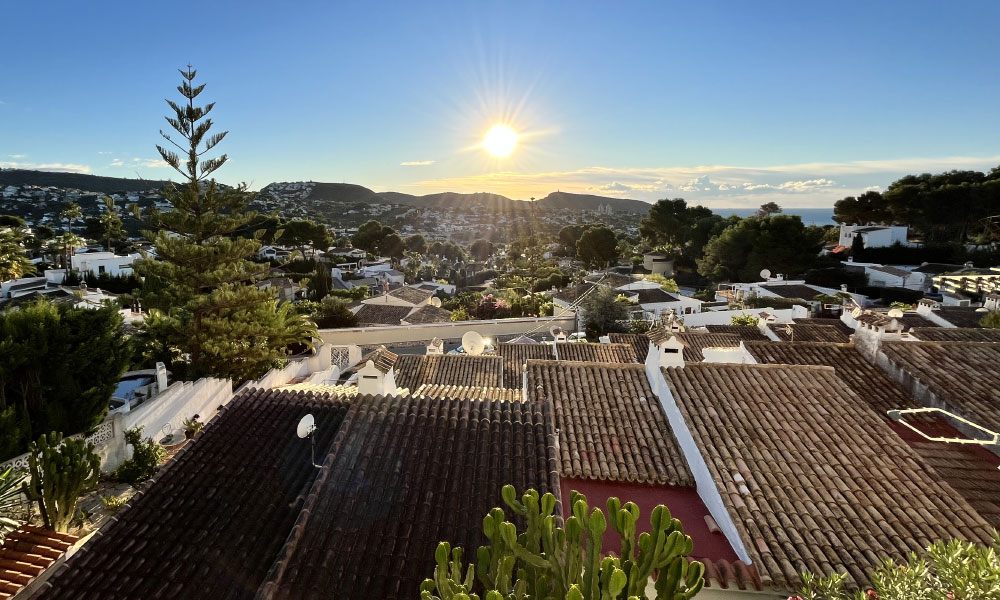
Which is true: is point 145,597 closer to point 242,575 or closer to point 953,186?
point 242,575

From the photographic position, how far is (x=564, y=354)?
45.5ft

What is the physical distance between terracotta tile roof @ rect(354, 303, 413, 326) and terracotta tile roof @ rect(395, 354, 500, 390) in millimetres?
11408

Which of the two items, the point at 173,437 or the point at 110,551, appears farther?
the point at 173,437

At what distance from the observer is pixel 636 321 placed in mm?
24641

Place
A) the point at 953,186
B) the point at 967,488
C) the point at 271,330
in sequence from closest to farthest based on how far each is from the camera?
the point at 967,488, the point at 271,330, the point at 953,186

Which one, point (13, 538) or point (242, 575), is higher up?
point (242, 575)

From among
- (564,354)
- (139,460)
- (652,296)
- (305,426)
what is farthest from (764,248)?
(305,426)

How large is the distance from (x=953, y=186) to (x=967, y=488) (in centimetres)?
4938

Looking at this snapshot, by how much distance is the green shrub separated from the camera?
897 centimetres

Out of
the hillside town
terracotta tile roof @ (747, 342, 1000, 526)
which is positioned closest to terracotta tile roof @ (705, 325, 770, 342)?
the hillside town

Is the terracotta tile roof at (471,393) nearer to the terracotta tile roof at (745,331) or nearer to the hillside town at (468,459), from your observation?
the hillside town at (468,459)

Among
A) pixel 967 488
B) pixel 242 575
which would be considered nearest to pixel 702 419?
pixel 967 488

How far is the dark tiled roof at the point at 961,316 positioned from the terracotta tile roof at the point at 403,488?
20.8 m

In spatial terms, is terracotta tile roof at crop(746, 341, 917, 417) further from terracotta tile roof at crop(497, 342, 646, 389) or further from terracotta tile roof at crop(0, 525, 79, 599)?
terracotta tile roof at crop(0, 525, 79, 599)
